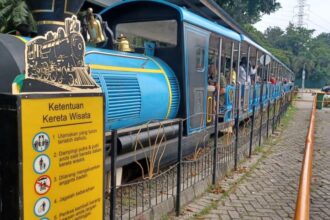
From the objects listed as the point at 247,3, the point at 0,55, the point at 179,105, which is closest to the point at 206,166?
the point at 179,105

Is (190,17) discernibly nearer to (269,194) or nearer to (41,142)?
(269,194)

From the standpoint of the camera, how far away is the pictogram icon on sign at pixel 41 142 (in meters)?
2.12

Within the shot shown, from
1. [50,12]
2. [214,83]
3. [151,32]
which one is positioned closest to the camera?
[50,12]

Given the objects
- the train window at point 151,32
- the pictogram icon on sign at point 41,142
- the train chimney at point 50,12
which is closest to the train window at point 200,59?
the train window at point 151,32

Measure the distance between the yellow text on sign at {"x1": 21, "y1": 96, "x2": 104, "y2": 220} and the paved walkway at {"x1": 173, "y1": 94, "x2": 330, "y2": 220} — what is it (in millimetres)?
2042

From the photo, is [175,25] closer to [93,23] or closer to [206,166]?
[93,23]

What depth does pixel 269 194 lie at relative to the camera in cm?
537

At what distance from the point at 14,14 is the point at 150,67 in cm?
239

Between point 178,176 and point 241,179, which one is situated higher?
point 178,176

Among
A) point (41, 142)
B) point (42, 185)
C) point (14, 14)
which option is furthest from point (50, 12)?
point (14, 14)

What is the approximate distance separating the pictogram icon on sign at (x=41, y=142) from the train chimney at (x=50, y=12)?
96 centimetres

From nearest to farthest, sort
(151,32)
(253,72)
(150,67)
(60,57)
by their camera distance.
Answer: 1. (60,57)
2. (150,67)
3. (151,32)
4. (253,72)

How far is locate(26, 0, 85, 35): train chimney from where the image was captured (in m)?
2.74

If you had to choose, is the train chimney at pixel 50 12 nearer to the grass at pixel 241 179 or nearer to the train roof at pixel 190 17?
the grass at pixel 241 179
